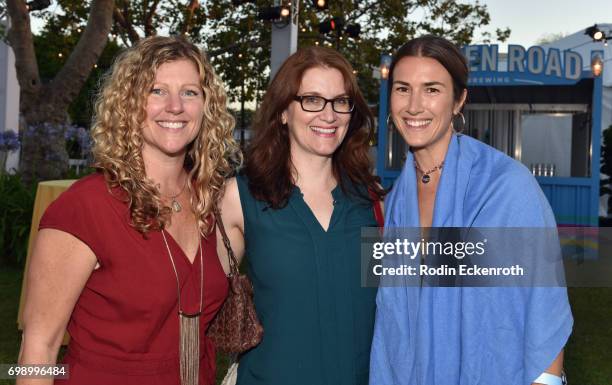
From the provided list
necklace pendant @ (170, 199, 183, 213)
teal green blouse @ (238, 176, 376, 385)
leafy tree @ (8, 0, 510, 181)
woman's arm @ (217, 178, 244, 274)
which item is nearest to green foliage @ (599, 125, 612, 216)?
leafy tree @ (8, 0, 510, 181)

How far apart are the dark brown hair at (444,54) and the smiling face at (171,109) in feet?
2.50

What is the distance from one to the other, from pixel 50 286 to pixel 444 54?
149 centimetres

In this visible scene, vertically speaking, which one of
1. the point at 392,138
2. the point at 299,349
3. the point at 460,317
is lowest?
the point at 299,349

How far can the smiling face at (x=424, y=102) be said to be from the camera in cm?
244

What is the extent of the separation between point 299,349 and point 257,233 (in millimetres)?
443

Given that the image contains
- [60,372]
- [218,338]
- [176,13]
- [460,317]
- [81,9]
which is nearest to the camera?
[60,372]

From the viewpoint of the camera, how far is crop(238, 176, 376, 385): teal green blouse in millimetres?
2459

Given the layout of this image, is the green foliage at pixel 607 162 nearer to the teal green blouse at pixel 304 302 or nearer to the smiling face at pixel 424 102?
the smiling face at pixel 424 102

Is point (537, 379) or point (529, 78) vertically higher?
point (529, 78)

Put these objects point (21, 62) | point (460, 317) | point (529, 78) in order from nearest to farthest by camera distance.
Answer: point (460, 317) → point (21, 62) → point (529, 78)

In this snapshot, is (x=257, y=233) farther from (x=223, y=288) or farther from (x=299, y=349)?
(x=299, y=349)

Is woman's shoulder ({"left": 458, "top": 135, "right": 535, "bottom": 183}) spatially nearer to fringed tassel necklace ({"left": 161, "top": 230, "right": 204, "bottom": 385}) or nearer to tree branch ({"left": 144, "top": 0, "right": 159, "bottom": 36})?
fringed tassel necklace ({"left": 161, "top": 230, "right": 204, "bottom": 385})

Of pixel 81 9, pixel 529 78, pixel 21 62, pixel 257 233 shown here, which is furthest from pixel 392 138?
pixel 257 233

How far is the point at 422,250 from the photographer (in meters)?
2.45
